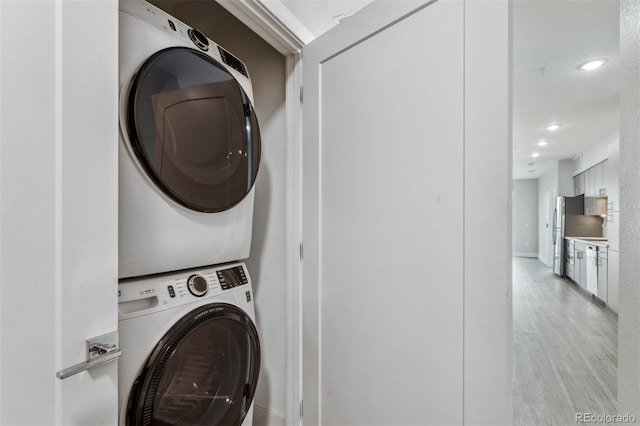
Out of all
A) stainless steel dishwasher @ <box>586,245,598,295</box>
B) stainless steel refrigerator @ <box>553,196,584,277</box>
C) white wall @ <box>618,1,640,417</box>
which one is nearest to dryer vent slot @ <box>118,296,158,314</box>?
white wall @ <box>618,1,640,417</box>

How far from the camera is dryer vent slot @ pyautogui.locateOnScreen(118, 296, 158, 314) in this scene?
954 mm

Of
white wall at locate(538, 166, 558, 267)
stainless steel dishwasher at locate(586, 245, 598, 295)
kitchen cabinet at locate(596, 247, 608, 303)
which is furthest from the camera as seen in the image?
white wall at locate(538, 166, 558, 267)

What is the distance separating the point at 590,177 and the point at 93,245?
619cm

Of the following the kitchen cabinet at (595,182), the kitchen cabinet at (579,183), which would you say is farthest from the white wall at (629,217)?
the kitchen cabinet at (579,183)

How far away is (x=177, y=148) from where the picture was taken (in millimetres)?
1038

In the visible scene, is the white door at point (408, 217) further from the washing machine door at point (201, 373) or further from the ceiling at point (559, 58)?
the ceiling at point (559, 58)

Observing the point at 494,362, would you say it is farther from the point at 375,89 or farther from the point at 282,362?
the point at 282,362

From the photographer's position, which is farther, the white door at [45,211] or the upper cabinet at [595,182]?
the upper cabinet at [595,182]

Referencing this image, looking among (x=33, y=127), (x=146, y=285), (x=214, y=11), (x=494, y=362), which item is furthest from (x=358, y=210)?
(x=214, y=11)

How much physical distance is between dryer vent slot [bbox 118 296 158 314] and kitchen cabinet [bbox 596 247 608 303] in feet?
15.2

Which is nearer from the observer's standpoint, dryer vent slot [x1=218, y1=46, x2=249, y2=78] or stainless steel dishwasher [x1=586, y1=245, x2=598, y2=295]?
dryer vent slot [x1=218, y1=46, x2=249, y2=78]

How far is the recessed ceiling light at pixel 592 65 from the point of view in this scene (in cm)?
269

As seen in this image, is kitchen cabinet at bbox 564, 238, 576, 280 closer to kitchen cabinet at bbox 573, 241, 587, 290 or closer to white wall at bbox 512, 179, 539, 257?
kitchen cabinet at bbox 573, 241, 587, 290

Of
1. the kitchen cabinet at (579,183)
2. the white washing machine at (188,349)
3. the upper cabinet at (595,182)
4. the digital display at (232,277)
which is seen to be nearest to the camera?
the white washing machine at (188,349)
